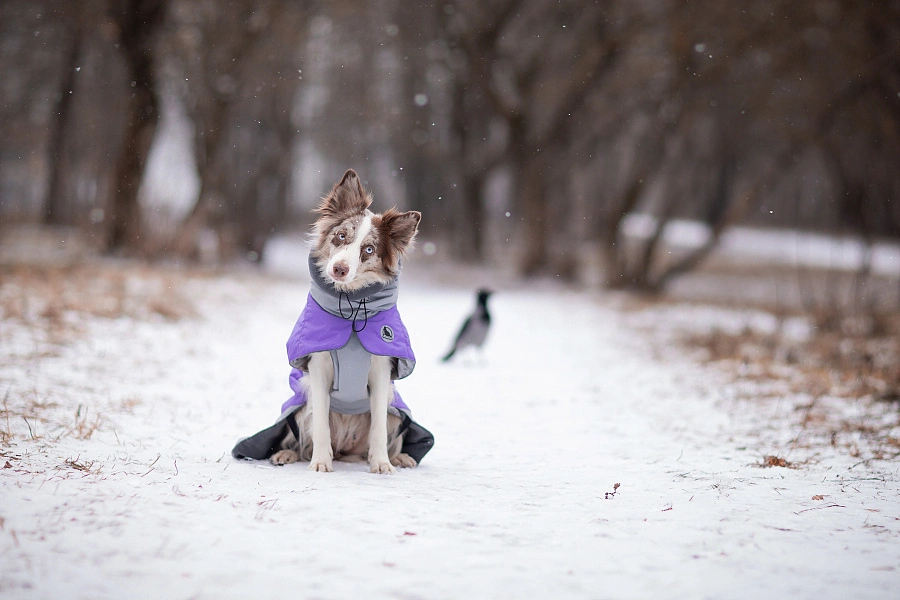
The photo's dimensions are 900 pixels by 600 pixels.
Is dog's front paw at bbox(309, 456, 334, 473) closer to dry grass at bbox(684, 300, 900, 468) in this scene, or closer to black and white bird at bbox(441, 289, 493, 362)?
dry grass at bbox(684, 300, 900, 468)

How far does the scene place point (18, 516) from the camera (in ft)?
10.7

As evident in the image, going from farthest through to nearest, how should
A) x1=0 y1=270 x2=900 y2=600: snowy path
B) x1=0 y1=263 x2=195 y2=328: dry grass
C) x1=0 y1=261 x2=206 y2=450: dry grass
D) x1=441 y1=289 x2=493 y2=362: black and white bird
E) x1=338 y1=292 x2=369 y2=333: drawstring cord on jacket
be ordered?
x1=441 y1=289 x2=493 y2=362: black and white bird → x1=0 y1=263 x2=195 y2=328: dry grass → x1=0 y1=261 x2=206 y2=450: dry grass → x1=338 y1=292 x2=369 y2=333: drawstring cord on jacket → x1=0 y1=270 x2=900 y2=600: snowy path

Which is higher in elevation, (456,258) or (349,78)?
(349,78)

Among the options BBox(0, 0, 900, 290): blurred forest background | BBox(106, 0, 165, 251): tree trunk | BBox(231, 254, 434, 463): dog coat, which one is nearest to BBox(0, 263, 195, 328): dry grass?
BBox(0, 0, 900, 290): blurred forest background

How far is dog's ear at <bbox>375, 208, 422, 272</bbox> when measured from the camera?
14.8 ft

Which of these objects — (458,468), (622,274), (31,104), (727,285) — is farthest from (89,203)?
(727,285)

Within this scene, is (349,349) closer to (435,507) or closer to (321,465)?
(321,465)

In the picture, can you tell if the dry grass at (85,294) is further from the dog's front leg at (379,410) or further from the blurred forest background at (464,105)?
the dog's front leg at (379,410)

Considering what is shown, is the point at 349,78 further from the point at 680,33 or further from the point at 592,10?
the point at 680,33

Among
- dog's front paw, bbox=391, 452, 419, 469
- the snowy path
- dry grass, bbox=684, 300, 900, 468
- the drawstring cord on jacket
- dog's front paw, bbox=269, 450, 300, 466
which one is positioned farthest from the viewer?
dry grass, bbox=684, 300, 900, 468

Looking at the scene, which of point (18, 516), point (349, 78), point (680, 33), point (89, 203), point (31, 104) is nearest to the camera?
point (18, 516)

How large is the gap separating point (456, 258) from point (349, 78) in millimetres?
10381

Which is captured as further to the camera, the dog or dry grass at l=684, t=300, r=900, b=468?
dry grass at l=684, t=300, r=900, b=468

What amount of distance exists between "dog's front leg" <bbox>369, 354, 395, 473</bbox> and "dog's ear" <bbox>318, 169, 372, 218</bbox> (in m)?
0.96
